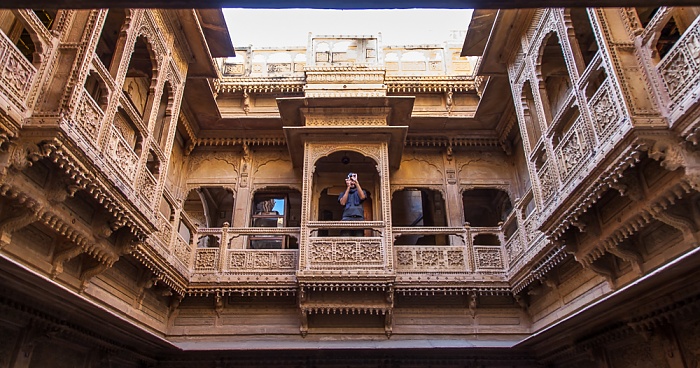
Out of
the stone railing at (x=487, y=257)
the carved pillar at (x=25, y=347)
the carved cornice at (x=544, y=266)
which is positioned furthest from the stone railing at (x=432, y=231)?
the carved pillar at (x=25, y=347)

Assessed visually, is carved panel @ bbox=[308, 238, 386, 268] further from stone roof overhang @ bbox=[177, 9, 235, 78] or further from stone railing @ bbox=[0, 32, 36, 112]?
stone railing @ bbox=[0, 32, 36, 112]

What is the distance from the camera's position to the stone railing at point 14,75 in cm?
465

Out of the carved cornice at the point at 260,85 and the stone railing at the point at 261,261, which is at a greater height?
the carved cornice at the point at 260,85

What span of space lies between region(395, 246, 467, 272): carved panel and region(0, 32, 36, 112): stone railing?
6979 mm

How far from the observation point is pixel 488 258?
9.81 m

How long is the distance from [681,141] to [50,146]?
6.34m

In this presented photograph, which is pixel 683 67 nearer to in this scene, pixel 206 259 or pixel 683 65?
pixel 683 65

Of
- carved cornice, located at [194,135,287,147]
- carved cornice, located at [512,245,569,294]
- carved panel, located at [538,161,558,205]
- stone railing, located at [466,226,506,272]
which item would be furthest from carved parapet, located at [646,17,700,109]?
carved cornice, located at [194,135,287,147]

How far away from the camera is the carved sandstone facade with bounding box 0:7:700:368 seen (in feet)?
16.8

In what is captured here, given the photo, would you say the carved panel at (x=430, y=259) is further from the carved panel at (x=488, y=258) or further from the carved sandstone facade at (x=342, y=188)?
the carved panel at (x=488, y=258)

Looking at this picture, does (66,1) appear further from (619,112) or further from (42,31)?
(619,112)

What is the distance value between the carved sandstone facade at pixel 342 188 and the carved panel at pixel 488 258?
5cm

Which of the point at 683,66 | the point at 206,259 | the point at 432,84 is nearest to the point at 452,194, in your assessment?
the point at 432,84

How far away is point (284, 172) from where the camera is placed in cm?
1188
